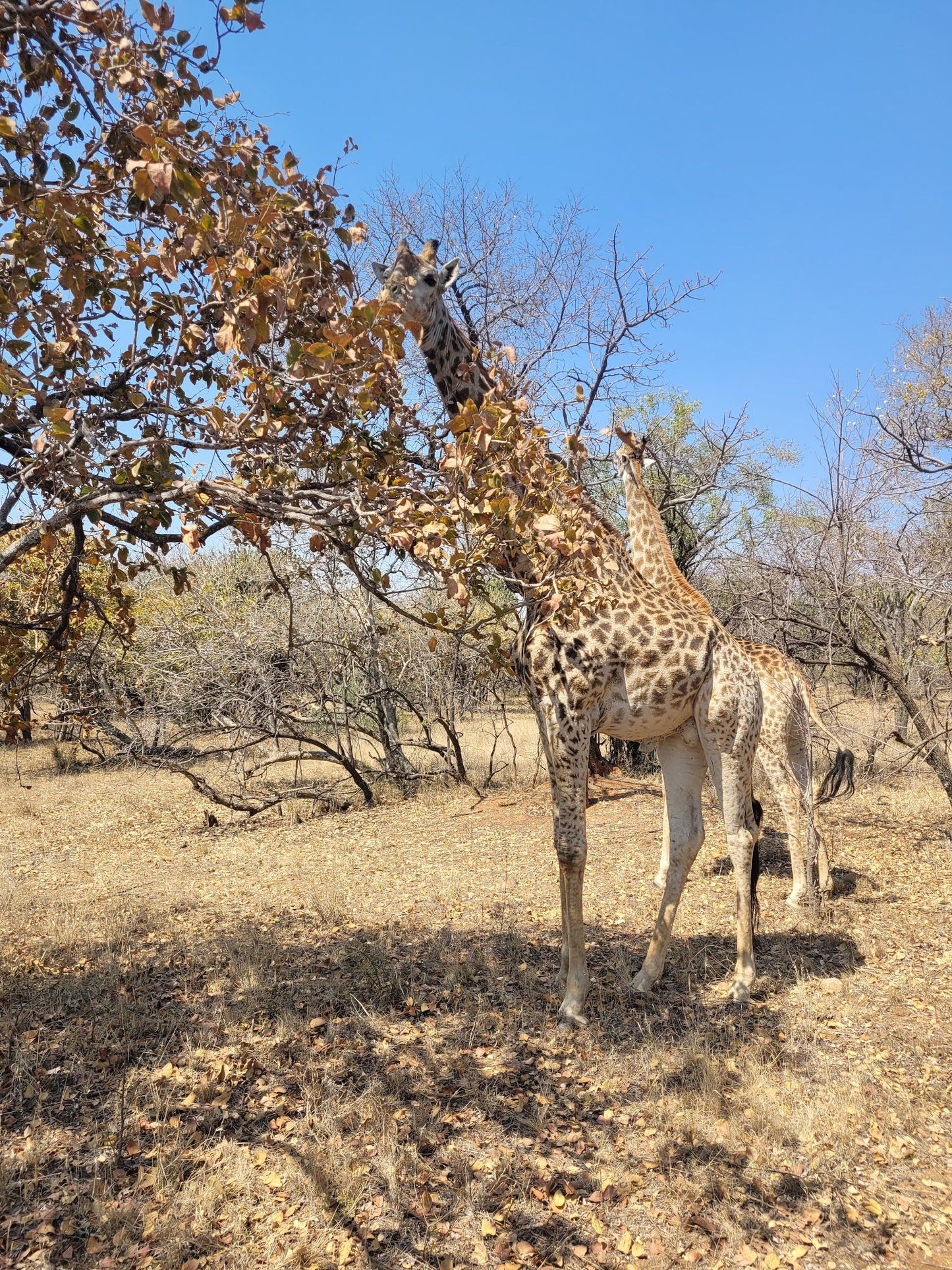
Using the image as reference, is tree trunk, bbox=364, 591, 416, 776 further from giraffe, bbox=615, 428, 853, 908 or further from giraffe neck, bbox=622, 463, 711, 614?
giraffe neck, bbox=622, 463, 711, 614

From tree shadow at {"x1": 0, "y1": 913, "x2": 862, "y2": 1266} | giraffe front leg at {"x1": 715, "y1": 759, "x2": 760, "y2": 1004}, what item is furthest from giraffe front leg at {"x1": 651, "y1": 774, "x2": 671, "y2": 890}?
tree shadow at {"x1": 0, "y1": 913, "x2": 862, "y2": 1266}

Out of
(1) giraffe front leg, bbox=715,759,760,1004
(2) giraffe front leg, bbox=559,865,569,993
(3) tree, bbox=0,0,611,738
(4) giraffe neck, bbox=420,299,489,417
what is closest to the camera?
(3) tree, bbox=0,0,611,738

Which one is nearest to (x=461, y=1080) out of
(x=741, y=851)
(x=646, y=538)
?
(x=741, y=851)

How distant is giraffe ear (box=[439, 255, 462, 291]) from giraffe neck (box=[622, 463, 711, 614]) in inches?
71.0

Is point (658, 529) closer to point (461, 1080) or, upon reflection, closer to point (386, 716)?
point (461, 1080)

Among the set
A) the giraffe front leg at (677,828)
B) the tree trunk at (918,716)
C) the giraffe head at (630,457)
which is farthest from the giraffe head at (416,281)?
the tree trunk at (918,716)

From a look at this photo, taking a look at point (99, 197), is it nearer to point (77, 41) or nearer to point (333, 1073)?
point (77, 41)

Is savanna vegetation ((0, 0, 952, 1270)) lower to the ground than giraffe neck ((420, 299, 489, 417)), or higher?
lower

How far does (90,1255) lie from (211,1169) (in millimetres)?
581

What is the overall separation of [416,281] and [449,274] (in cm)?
32

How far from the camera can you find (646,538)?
628 centimetres

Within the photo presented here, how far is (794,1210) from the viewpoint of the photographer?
3619 millimetres

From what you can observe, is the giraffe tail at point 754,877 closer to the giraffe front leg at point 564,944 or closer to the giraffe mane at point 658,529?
the giraffe front leg at point 564,944

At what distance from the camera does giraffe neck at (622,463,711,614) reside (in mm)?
6227
